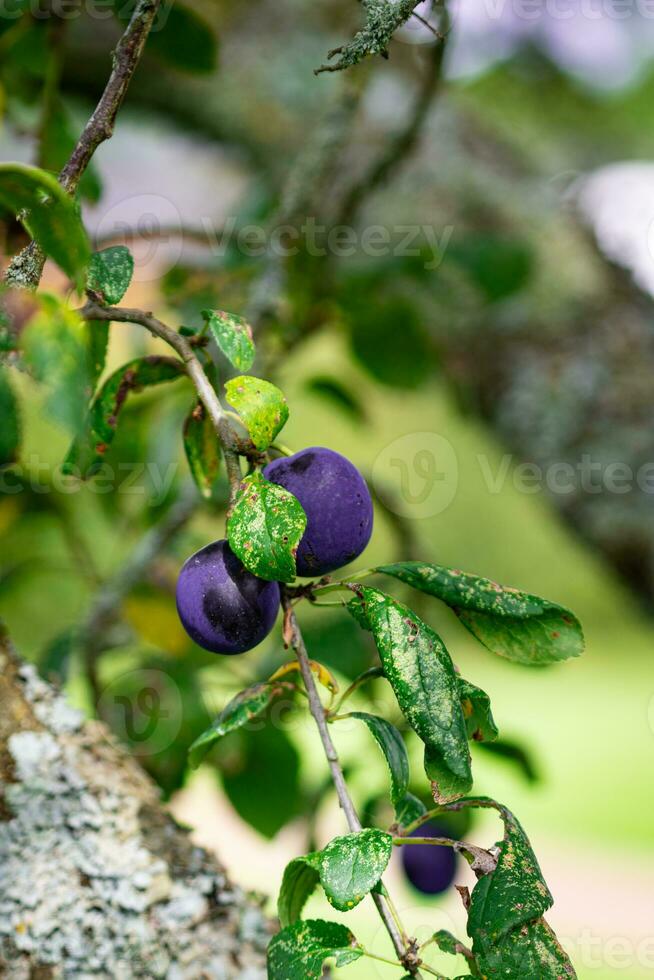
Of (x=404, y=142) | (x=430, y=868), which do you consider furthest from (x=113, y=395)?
(x=430, y=868)

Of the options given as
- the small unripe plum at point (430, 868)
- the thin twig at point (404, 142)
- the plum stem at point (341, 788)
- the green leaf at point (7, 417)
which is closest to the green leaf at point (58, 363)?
the green leaf at point (7, 417)

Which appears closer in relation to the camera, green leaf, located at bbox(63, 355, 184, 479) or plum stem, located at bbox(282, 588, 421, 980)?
plum stem, located at bbox(282, 588, 421, 980)

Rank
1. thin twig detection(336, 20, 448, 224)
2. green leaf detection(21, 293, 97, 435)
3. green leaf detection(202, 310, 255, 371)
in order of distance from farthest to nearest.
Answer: thin twig detection(336, 20, 448, 224) < green leaf detection(202, 310, 255, 371) < green leaf detection(21, 293, 97, 435)

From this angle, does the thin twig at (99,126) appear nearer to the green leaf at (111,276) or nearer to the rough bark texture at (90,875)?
the green leaf at (111,276)

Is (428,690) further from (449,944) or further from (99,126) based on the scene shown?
(99,126)

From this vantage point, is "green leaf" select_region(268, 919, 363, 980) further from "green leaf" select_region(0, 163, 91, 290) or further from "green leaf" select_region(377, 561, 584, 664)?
"green leaf" select_region(0, 163, 91, 290)

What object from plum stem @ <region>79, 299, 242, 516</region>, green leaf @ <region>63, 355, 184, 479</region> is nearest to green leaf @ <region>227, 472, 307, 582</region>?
plum stem @ <region>79, 299, 242, 516</region>

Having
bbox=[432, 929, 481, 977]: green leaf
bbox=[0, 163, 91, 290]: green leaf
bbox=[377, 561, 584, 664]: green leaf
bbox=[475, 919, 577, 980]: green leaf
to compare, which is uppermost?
bbox=[0, 163, 91, 290]: green leaf
